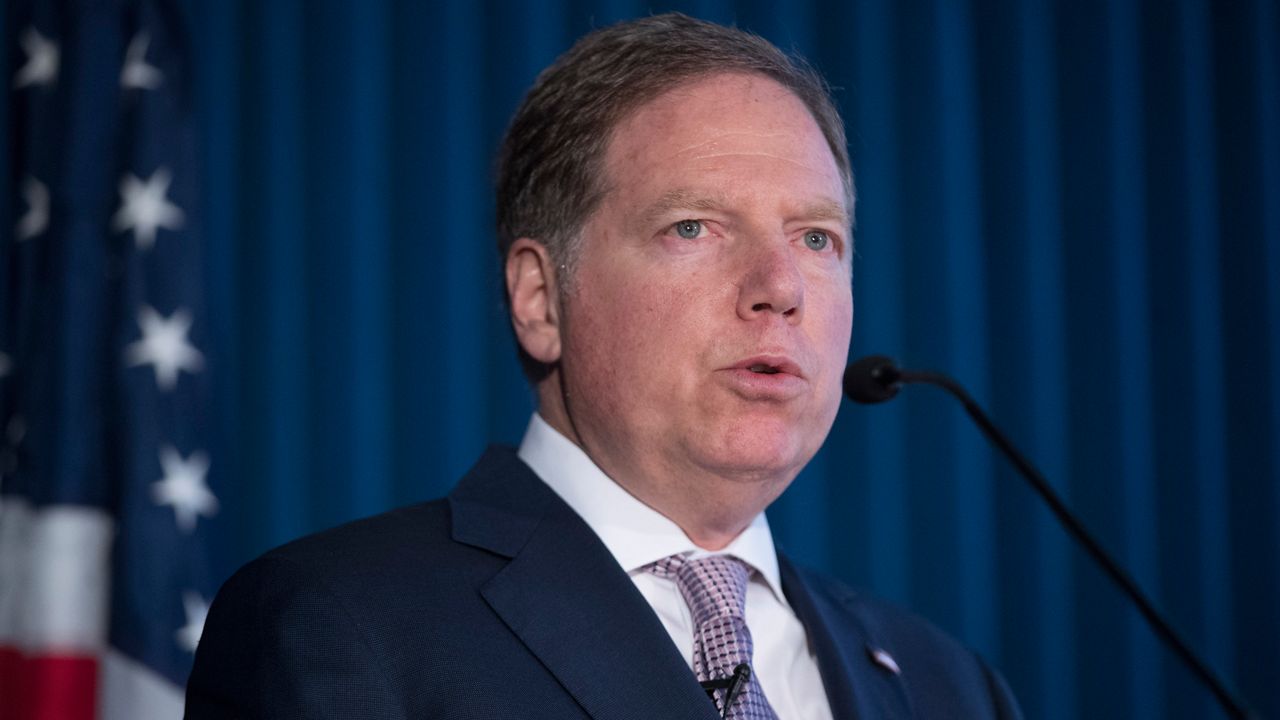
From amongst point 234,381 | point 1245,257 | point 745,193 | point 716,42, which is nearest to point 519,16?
point 234,381

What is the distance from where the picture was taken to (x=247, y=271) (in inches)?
114

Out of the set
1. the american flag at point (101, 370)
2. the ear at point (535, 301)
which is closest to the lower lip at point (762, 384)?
the ear at point (535, 301)

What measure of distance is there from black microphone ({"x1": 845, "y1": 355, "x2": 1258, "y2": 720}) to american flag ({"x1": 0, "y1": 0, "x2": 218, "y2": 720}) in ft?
4.97

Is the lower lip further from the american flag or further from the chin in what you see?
the american flag

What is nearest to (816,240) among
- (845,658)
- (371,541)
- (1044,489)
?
(1044,489)

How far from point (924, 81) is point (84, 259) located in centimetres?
200

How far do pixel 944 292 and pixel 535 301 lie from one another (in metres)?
1.69

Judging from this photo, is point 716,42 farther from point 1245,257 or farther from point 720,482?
point 1245,257

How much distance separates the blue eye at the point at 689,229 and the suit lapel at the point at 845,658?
0.51 metres

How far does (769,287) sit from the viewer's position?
1538 millimetres

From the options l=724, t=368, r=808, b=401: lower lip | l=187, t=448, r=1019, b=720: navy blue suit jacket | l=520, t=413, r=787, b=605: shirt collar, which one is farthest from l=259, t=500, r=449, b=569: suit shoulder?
l=724, t=368, r=808, b=401: lower lip

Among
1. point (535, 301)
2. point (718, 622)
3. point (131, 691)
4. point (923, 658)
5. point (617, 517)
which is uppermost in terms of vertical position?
point (535, 301)

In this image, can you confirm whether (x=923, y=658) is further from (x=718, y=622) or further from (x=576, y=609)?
(x=576, y=609)

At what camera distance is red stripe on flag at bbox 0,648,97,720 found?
2.45m
